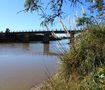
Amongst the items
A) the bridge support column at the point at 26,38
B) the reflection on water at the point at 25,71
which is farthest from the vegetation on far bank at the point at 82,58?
the bridge support column at the point at 26,38

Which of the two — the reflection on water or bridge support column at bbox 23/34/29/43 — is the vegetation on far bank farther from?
bridge support column at bbox 23/34/29/43

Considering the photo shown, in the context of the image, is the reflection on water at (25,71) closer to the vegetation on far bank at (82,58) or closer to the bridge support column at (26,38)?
the vegetation on far bank at (82,58)

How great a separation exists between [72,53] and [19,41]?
7280 cm

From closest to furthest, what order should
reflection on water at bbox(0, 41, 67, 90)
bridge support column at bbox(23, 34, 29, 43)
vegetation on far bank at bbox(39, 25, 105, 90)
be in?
vegetation on far bank at bbox(39, 25, 105, 90)
reflection on water at bbox(0, 41, 67, 90)
bridge support column at bbox(23, 34, 29, 43)

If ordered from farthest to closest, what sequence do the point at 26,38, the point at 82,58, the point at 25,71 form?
the point at 26,38
the point at 25,71
the point at 82,58

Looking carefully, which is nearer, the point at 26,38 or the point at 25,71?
the point at 25,71

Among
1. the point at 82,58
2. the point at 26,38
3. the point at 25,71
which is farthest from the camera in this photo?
the point at 26,38

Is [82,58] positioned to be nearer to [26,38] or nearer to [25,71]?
[25,71]

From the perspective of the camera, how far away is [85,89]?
495cm

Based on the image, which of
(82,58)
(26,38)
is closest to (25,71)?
(82,58)

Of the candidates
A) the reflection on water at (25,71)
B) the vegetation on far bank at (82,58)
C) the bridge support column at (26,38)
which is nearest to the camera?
the vegetation on far bank at (82,58)

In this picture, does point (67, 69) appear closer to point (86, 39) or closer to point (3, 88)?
point (86, 39)

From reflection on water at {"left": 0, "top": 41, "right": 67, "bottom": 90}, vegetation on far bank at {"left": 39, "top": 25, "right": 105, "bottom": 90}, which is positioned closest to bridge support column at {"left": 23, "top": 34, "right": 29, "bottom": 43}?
reflection on water at {"left": 0, "top": 41, "right": 67, "bottom": 90}

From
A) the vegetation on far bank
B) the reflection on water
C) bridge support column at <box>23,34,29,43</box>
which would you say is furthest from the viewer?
bridge support column at <box>23,34,29,43</box>
